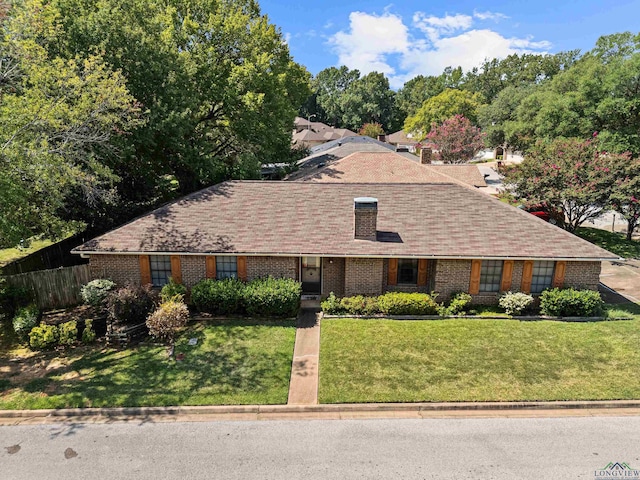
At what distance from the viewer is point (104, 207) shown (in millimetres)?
19016

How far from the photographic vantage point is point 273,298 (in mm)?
14859

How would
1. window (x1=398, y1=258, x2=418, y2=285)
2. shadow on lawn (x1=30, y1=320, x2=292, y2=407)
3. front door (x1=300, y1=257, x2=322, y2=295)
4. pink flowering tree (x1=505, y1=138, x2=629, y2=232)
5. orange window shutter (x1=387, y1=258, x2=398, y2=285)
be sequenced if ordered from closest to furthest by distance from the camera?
shadow on lawn (x1=30, y1=320, x2=292, y2=407) → orange window shutter (x1=387, y1=258, x2=398, y2=285) → window (x1=398, y1=258, x2=418, y2=285) → front door (x1=300, y1=257, x2=322, y2=295) → pink flowering tree (x1=505, y1=138, x2=629, y2=232)

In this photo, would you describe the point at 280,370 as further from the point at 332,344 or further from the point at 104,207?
the point at 104,207

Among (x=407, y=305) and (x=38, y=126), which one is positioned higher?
(x=38, y=126)

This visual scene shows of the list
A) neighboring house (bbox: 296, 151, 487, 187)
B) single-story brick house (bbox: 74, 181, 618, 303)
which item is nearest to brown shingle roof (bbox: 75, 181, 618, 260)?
single-story brick house (bbox: 74, 181, 618, 303)

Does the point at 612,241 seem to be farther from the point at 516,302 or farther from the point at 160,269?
the point at 160,269

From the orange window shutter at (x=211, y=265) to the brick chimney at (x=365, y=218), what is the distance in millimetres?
5849

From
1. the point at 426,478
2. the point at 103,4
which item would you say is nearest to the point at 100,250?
the point at 103,4

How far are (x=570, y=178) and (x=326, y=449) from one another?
2131cm

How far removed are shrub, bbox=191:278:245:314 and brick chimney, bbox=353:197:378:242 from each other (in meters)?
5.16

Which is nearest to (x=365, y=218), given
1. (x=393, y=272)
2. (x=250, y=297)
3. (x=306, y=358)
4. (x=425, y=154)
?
(x=393, y=272)

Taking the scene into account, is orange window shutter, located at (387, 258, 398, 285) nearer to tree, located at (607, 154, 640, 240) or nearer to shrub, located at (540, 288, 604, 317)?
shrub, located at (540, 288, 604, 317)

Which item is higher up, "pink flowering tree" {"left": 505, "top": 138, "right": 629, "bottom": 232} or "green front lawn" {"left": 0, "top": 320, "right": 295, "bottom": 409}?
"pink flowering tree" {"left": 505, "top": 138, "right": 629, "bottom": 232}

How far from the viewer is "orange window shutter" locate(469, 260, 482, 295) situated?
15852 millimetres
